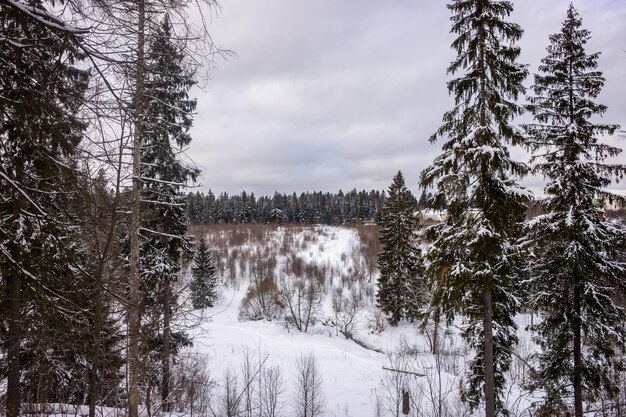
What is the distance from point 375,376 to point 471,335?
984cm

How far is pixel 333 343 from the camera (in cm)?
3020

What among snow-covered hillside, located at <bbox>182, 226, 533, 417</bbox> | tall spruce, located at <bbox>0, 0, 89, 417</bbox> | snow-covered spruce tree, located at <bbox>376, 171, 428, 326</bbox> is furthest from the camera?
snow-covered spruce tree, located at <bbox>376, 171, 428, 326</bbox>

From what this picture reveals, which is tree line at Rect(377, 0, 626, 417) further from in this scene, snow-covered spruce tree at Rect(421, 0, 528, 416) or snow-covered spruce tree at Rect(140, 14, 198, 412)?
snow-covered spruce tree at Rect(140, 14, 198, 412)

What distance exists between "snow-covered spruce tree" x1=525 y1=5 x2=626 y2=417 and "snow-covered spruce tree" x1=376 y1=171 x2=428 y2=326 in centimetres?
1979

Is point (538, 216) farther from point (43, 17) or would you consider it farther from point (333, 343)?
point (333, 343)

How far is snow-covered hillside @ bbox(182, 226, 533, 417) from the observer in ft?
57.7

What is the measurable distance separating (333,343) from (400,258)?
9044 mm

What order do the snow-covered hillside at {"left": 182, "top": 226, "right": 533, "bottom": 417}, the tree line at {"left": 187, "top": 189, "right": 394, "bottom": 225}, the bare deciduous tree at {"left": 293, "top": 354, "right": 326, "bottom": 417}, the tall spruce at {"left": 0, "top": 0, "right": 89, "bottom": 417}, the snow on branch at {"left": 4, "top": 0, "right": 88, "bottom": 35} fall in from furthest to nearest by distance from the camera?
the tree line at {"left": 187, "top": 189, "right": 394, "bottom": 225}
the snow-covered hillside at {"left": 182, "top": 226, "right": 533, "bottom": 417}
the bare deciduous tree at {"left": 293, "top": 354, "right": 326, "bottom": 417}
the tall spruce at {"left": 0, "top": 0, "right": 89, "bottom": 417}
the snow on branch at {"left": 4, "top": 0, "right": 88, "bottom": 35}

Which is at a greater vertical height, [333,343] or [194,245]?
[194,245]

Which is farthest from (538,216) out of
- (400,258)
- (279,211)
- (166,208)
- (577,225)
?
(279,211)

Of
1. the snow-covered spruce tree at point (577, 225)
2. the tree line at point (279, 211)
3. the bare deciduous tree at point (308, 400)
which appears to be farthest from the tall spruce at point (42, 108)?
the tree line at point (279, 211)

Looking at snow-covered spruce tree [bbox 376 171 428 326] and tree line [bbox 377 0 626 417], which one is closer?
tree line [bbox 377 0 626 417]

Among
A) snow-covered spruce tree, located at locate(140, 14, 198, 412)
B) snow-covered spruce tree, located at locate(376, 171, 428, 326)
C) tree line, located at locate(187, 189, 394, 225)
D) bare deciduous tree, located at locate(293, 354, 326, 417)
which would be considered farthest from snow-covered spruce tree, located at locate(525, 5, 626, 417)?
tree line, located at locate(187, 189, 394, 225)

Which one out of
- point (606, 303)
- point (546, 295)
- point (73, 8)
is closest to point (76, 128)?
point (73, 8)
